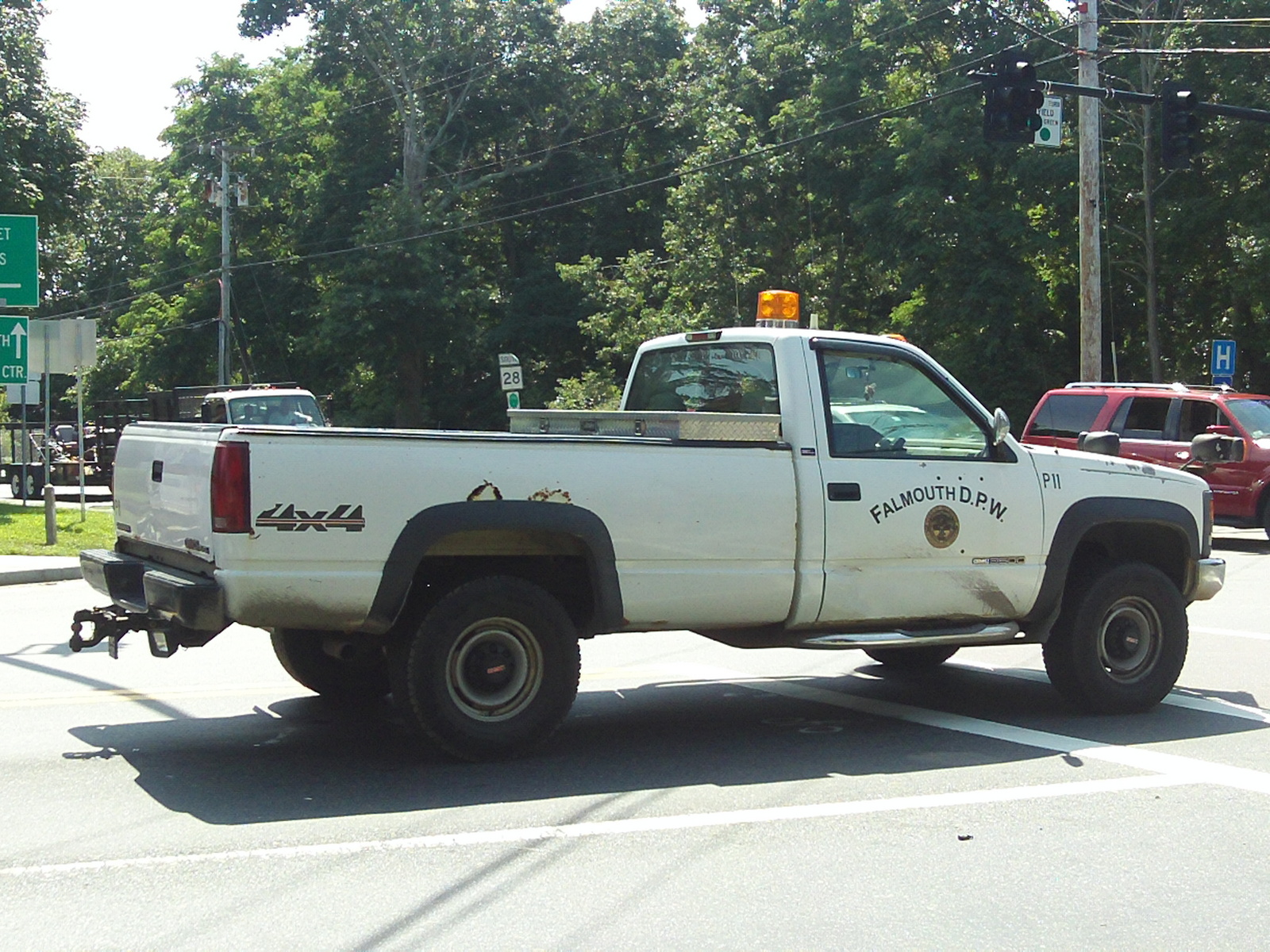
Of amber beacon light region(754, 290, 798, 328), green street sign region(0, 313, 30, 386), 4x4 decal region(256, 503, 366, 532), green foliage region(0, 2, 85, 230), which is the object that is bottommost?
4x4 decal region(256, 503, 366, 532)

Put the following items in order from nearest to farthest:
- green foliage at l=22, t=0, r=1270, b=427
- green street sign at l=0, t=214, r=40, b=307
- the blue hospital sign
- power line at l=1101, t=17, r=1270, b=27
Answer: green street sign at l=0, t=214, r=40, b=307 → the blue hospital sign → power line at l=1101, t=17, r=1270, b=27 → green foliage at l=22, t=0, r=1270, b=427

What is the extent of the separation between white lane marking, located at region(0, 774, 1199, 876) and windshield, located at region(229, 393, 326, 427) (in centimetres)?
1984

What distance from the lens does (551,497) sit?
6453 mm

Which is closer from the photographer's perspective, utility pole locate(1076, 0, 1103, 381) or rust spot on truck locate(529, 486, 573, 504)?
rust spot on truck locate(529, 486, 573, 504)

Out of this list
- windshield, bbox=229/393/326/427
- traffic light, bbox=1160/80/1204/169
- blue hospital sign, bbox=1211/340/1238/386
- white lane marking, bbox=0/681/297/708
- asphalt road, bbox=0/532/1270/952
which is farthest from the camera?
blue hospital sign, bbox=1211/340/1238/386

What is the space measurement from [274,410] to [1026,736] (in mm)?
19725

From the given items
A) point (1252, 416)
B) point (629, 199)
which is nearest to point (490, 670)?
point (1252, 416)

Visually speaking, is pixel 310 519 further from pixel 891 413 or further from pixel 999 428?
pixel 999 428

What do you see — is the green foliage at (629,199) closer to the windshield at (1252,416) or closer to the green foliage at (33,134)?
the green foliage at (33,134)

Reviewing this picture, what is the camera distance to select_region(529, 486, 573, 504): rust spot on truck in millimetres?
6426

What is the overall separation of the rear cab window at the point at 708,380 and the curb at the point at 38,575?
9618 millimetres

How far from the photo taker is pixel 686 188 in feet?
137

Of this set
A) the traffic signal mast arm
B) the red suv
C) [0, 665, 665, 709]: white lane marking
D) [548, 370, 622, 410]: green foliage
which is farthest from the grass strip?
[548, 370, 622, 410]: green foliage

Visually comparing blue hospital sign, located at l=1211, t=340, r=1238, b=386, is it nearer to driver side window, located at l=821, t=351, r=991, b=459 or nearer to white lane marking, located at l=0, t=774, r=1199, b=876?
driver side window, located at l=821, t=351, r=991, b=459
